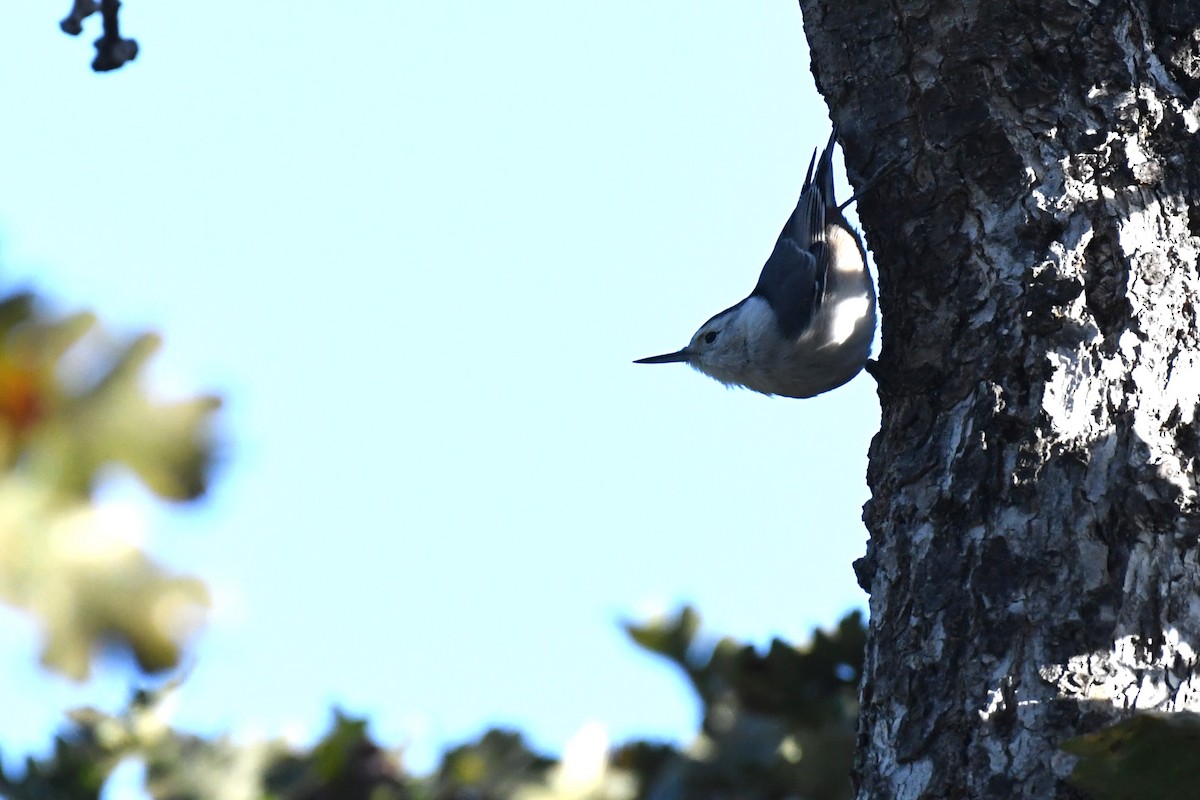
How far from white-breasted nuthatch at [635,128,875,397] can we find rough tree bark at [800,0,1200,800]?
1.02 metres

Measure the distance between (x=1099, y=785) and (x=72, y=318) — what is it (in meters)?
1.55

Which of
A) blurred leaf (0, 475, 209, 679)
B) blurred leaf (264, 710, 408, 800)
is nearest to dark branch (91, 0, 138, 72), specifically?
blurred leaf (0, 475, 209, 679)

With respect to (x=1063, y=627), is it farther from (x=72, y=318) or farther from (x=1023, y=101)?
(x=72, y=318)

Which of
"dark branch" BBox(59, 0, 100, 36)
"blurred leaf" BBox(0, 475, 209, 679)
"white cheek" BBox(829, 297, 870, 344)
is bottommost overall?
"blurred leaf" BBox(0, 475, 209, 679)

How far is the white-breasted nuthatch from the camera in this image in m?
3.95

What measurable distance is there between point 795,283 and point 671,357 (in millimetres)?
844

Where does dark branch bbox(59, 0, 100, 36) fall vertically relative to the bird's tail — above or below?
below

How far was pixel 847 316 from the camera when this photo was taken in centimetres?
393

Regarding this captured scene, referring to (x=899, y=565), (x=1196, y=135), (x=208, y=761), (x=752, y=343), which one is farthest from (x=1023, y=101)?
(x=208, y=761)

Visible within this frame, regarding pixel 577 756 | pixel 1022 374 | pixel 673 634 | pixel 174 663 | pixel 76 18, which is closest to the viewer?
pixel 174 663

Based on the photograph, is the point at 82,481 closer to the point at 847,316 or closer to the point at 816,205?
the point at 847,316

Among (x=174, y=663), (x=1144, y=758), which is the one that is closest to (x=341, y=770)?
(x=174, y=663)

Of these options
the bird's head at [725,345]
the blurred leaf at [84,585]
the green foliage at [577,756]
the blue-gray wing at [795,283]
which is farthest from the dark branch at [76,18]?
the bird's head at [725,345]

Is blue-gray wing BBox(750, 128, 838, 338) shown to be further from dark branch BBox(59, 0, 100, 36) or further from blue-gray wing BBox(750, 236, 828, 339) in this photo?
dark branch BBox(59, 0, 100, 36)
